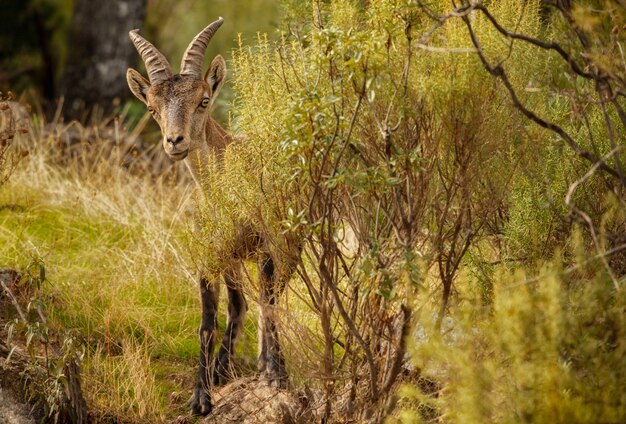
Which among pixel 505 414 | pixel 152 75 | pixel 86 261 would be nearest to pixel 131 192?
pixel 86 261

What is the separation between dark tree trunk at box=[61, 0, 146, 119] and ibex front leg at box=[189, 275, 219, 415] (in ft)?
25.5

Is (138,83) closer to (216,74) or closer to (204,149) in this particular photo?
(216,74)

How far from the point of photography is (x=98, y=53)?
46.6 feet

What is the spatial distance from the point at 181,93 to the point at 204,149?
0.39 metres

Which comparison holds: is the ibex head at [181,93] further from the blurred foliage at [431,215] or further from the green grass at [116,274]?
the green grass at [116,274]

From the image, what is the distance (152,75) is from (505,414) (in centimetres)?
343

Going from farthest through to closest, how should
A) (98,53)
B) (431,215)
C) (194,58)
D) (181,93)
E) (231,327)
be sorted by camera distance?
(98,53) → (231,327) → (194,58) → (181,93) → (431,215)

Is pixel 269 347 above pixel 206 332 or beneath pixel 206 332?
beneath

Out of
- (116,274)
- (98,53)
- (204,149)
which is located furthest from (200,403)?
(98,53)

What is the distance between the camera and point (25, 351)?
6.43 meters

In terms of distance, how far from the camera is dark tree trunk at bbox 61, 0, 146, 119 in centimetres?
1405

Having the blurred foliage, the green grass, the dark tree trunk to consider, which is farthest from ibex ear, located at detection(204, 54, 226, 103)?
the dark tree trunk

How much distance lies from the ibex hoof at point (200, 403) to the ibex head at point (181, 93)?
4.79 feet

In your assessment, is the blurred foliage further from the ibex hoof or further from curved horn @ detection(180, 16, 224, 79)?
A: curved horn @ detection(180, 16, 224, 79)
